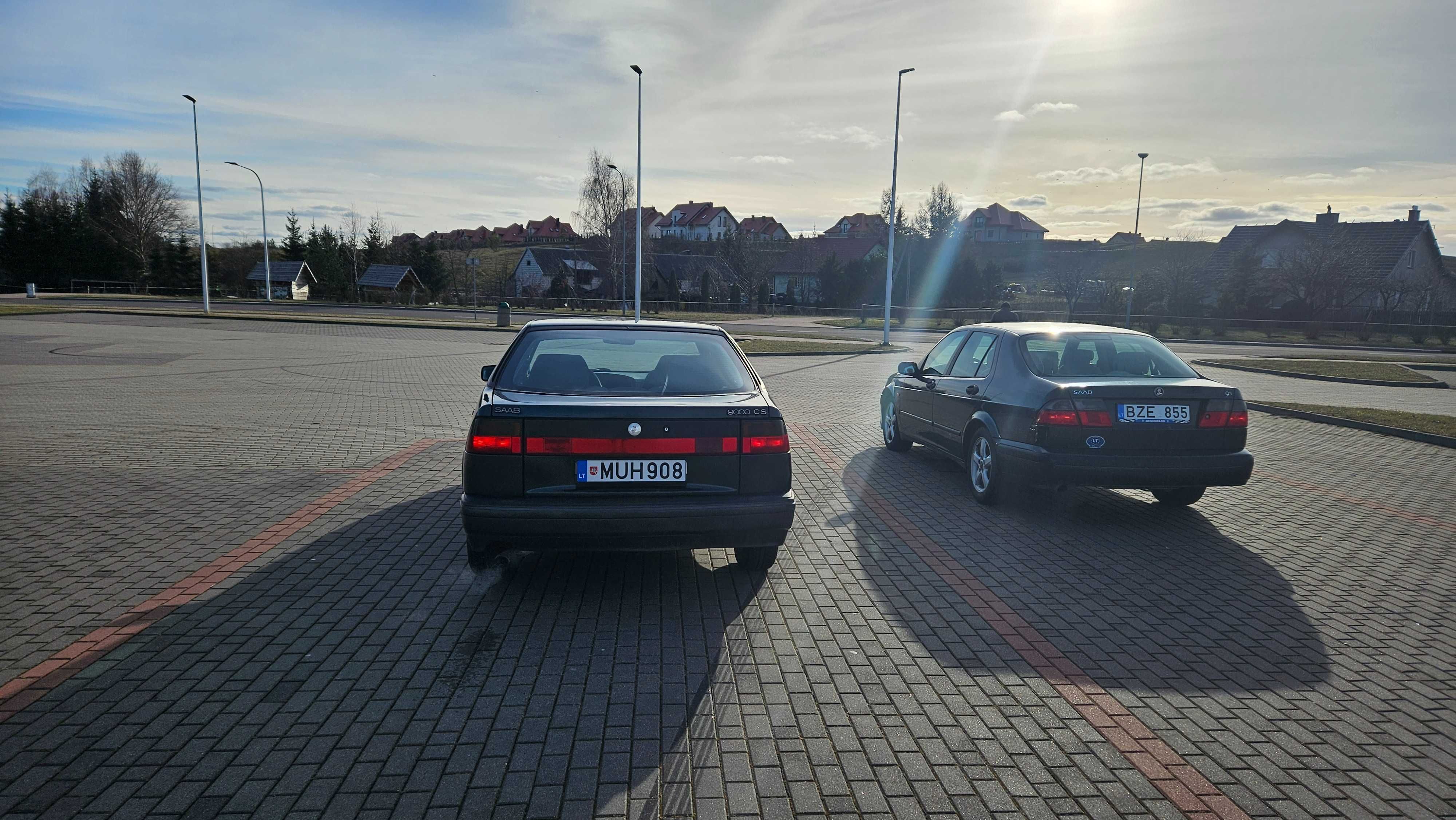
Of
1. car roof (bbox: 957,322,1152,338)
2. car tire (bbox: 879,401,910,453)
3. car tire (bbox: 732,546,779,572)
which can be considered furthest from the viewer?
car tire (bbox: 879,401,910,453)

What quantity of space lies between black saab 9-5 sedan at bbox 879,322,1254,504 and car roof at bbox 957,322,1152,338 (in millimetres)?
15

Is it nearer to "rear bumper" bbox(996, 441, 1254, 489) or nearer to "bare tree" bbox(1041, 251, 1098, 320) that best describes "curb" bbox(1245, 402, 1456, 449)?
"rear bumper" bbox(996, 441, 1254, 489)

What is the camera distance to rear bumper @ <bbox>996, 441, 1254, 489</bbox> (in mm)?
6023

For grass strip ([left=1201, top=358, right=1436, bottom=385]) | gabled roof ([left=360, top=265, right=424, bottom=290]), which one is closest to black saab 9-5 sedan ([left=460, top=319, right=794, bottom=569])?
grass strip ([left=1201, top=358, right=1436, bottom=385])

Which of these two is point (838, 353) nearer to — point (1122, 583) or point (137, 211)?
point (1122, 583)

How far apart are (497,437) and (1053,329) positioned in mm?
4990

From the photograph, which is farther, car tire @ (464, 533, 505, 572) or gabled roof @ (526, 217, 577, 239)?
gabled roof @ (526, 217, 577, 239)

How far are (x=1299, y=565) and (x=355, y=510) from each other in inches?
262

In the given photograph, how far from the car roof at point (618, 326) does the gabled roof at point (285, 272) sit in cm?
7552

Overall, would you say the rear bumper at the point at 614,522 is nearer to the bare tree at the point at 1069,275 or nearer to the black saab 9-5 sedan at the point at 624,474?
the black saab 9-5 sedan at the point at 624,474

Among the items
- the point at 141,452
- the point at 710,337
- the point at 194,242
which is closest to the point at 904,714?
the point at 710,337

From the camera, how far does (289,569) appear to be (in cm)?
508

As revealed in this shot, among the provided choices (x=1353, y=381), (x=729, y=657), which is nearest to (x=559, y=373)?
(x=729, y=657)

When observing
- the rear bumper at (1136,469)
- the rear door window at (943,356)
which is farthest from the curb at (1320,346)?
the rear bumper at (1136,469)
